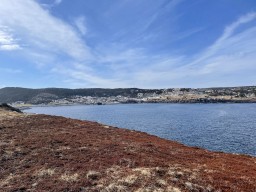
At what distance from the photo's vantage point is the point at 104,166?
30484 millimetres

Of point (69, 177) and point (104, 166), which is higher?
point (104, 166)

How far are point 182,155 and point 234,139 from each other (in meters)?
52.1

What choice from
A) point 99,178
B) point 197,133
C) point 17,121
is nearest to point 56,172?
point 99,178

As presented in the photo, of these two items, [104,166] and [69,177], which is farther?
[104,166]

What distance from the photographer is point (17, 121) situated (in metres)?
51.4

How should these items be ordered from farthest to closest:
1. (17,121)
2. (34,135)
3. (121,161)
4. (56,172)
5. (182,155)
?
(17,121)
(34,135)
(182,155)
(121,161)
(56,172)

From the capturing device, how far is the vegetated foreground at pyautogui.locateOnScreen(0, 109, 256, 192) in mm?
26219

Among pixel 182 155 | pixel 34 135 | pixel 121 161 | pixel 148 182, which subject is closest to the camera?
pixel 148 182

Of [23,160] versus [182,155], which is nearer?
[23,160]

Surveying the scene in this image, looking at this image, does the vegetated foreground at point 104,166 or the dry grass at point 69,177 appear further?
the dry grass at point 69,177

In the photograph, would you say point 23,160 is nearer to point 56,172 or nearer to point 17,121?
point 56,172

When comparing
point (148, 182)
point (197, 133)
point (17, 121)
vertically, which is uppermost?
point (17, 121)

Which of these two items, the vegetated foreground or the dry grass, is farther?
the dry grass

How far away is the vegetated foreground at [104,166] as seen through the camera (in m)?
26.2
